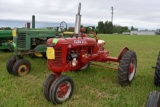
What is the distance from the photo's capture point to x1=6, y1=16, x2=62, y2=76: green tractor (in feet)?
19.4

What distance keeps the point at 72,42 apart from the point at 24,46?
259 centimetres

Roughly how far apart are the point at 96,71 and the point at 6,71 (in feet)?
8.50

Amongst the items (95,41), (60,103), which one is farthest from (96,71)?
(60,103)

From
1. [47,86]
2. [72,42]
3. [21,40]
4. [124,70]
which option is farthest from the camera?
[21,40]

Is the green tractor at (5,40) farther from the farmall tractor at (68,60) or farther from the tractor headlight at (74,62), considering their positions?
the tractor headlight at (74,62)

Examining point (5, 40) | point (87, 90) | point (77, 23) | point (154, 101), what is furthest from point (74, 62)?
point (5, 40)

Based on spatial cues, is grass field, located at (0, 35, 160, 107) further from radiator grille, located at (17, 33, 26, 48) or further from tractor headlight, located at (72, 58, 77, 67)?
radiator grille, located at (17, 33, 26, 48)

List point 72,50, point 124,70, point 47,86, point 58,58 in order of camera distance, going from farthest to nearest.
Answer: point 124,70, point 72,50, point 58,58, point 47,86

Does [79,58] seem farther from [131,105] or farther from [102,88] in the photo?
[131,105]

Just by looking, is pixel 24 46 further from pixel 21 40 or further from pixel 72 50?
pixel 72 50

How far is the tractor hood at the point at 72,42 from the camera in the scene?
4250 mm

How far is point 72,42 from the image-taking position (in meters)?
4.50

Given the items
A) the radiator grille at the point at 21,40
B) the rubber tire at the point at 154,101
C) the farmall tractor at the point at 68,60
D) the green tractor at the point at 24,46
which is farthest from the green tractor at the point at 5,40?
the rubber tire at the point at 154,101

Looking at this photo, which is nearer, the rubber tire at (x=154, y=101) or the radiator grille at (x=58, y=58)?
the rubber tire at (x=154, y=101)
